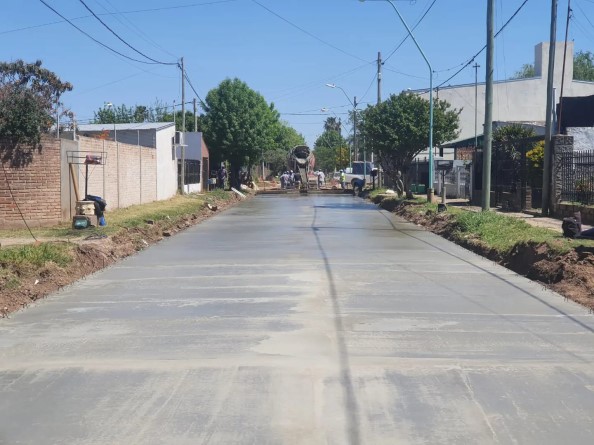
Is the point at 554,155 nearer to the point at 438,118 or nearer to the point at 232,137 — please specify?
the point at 438,118

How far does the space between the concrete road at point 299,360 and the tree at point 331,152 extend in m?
91.6

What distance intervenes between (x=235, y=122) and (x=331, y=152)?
72143mm

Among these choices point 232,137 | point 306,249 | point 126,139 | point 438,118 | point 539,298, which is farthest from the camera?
point 232,137

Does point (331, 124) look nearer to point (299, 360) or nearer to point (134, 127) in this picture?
point (134, 127)

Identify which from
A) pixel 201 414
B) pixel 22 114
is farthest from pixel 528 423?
pixel 22 114

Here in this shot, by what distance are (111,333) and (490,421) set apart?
4.96 m

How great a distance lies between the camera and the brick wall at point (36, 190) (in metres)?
20.8

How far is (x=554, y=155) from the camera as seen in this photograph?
25703 mm

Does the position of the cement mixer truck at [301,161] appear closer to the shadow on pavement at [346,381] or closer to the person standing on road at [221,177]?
the person standing on road at [221,177]

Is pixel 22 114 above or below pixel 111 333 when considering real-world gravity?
above

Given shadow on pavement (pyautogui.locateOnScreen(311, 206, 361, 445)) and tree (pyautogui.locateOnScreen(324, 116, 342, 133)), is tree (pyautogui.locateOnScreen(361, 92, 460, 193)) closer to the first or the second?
shadow on pavement (pyautogui.locateOnScreen(311, 206, 361, 445))

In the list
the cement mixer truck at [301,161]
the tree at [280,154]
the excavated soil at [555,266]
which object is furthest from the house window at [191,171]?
the tree at [280,154]

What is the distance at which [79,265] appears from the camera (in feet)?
48.3

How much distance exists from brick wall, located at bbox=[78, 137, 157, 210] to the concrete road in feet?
37.9
